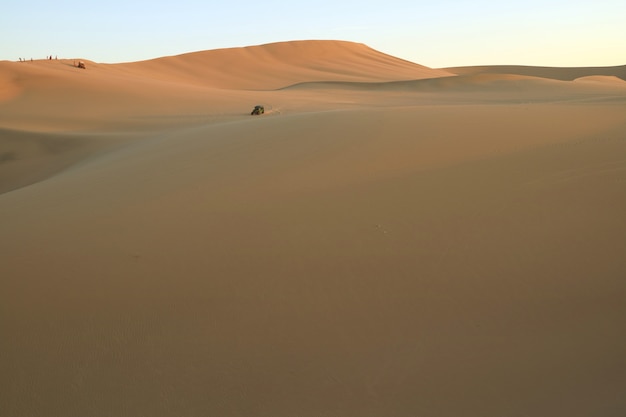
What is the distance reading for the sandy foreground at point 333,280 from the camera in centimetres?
288

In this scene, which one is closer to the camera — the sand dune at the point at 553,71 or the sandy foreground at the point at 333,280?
the sandy foreground at the point at 333,280

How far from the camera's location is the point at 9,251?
439cm

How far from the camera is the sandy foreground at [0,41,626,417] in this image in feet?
9.44

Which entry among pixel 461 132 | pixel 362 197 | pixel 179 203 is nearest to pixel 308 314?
pixel 362 197

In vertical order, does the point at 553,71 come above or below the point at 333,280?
below

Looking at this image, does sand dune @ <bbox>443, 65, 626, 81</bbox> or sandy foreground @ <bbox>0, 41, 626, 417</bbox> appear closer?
sandy foreground @ <bbox>0, 41, 626, 417</bbox>

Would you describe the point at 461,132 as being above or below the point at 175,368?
above

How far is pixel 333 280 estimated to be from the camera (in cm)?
372

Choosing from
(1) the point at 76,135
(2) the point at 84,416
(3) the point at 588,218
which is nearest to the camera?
(2) the point at 84,416

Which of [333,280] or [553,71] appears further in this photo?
[553,71]

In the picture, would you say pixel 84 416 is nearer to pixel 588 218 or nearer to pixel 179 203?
pixel 179 203

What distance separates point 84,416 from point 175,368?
0.44 metres

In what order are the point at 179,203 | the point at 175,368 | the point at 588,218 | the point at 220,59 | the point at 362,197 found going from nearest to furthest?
the point at 175,368 < the point at 588,218 < the point at 362,197 < the point at 179,203 < the point at 220,59

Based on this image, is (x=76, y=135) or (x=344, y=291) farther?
(x=76, y=135)
